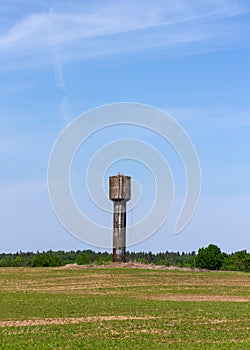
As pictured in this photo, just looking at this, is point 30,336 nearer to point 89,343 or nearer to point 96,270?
point 89,343

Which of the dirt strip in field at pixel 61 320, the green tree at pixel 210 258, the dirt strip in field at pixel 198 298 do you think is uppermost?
the green tree at pixel 210 258

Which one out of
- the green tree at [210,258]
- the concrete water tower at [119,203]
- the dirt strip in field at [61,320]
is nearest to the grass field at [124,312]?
the dirt strip in field at [61,320]

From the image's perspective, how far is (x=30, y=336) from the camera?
26766 millimetres

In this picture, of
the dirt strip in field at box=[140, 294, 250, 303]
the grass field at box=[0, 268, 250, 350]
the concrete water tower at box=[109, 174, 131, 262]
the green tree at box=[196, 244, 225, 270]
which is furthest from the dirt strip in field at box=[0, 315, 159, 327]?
the green tree at box=[196, 244, 225, 270]

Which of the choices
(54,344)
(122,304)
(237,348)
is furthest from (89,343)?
(122,304)

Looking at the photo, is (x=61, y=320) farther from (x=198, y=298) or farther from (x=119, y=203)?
(x=119, y=203)

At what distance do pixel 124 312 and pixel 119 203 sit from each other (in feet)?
133

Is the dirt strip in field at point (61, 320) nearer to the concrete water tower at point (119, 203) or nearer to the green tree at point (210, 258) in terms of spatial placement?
the concrete water tower at point (119, 203)

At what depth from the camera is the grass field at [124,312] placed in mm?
25766

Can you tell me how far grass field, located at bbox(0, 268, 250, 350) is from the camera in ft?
84.5

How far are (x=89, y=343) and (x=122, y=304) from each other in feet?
46.6

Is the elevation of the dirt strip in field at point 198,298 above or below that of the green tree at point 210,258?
below

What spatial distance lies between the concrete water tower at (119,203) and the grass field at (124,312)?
1241cm

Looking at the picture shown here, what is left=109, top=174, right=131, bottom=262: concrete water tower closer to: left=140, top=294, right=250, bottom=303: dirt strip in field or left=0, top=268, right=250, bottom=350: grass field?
left=0, top=268, right=250, bottom=350: grass field
